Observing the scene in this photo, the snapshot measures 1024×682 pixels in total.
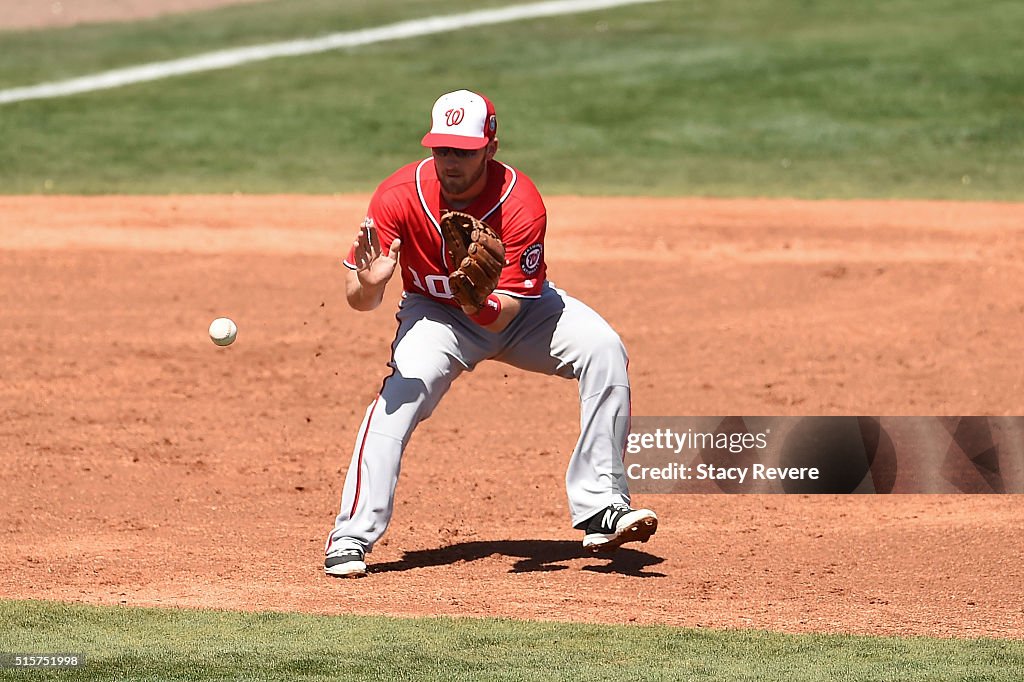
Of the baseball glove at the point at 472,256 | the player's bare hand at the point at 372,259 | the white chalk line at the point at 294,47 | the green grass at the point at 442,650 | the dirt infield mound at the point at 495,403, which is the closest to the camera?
the green grass at the point at 442,650

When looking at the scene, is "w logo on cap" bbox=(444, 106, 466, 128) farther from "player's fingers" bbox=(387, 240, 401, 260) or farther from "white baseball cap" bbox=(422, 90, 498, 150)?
"player's fingers" bbox=(387, 240, 401, 260)

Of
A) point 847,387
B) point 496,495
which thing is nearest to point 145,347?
point 496,495

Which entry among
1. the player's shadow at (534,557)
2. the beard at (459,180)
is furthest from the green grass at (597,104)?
Result: the beard at (459,180)

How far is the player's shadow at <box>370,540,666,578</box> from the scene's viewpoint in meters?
6.90

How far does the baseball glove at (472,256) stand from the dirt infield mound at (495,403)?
1174mm

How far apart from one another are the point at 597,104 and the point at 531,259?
14.0 metres

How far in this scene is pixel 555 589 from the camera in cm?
655

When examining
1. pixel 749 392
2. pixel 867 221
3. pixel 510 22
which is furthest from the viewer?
pixel 510 22

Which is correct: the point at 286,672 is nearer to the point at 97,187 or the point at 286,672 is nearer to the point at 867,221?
the point at 867,221

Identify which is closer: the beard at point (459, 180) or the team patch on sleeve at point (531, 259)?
the beard at point (459, 180)

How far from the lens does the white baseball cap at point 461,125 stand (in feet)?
21.2

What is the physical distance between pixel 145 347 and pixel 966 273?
609 cm

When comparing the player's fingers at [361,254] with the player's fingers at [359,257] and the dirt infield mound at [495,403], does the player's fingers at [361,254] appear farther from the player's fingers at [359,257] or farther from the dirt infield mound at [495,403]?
the dirt infield mound at [495,403]

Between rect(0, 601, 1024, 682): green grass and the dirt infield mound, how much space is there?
24cm
